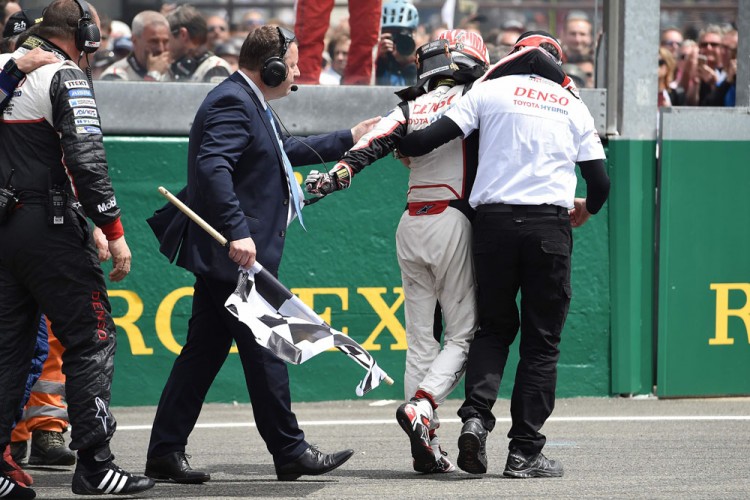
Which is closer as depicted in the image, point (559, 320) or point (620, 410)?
point (559, 320)

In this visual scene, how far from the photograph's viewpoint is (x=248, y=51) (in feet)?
19.0

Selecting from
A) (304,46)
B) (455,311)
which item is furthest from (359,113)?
(455,311)

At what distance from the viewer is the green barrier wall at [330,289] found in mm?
8375

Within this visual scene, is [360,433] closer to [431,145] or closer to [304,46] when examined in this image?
[431,145]

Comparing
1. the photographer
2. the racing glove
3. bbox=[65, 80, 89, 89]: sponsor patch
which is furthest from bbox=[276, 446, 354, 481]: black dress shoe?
the photographer

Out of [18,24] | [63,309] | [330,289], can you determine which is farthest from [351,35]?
[63,309]

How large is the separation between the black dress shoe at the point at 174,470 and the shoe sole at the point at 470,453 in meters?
1.18

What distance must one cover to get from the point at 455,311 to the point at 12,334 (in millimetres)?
2030

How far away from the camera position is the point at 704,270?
8.68m

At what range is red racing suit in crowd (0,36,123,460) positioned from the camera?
16.9 feet

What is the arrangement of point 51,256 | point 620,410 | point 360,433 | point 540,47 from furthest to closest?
point 620,410 < point 360,433 < point 540,47 < point 51,256

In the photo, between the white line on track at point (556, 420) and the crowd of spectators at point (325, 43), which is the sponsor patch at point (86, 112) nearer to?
the white line on track at point (556, 420)

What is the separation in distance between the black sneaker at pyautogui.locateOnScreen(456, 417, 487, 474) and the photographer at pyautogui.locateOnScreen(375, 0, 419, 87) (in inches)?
145

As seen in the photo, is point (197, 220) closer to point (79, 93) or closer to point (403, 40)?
point (79, 93)
